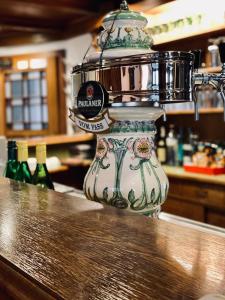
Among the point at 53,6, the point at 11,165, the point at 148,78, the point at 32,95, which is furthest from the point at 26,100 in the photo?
the point at 148,78

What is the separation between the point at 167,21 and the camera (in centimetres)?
365

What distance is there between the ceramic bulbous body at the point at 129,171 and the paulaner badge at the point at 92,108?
5cm

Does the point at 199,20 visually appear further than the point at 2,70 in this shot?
No

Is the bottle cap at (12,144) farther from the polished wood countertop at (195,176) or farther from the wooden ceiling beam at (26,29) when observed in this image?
the wooden ceiling beam at (26,29)

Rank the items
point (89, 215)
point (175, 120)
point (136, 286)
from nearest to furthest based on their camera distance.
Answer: point (136, 286) < point (89, 215) < point (175, 120)

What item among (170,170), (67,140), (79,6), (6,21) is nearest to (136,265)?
(170,170)

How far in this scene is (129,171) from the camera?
0.97m

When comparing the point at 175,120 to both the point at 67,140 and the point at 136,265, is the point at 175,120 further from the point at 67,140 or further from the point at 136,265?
the point at 136,265

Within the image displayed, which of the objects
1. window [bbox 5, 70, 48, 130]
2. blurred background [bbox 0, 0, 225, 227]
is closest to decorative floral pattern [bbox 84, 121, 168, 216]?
blurred background [bbox 0, 0, 225, 227]

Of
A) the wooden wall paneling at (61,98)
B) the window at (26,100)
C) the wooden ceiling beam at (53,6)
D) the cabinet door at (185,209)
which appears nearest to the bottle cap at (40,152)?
the cabinet door at (185,209)

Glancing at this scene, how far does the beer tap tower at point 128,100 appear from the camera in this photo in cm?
89

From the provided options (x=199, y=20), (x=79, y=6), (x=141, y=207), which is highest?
(x=79, y=6)

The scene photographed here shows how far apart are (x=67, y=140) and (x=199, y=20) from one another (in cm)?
157

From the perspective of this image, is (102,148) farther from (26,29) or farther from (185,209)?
(26,29)
